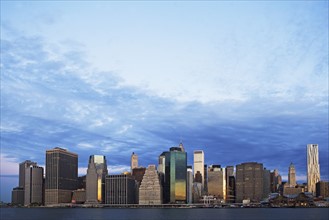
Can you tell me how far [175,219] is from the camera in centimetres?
17275

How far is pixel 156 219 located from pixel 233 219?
31052 millimetres

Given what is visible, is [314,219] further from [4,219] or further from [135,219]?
[4,219]

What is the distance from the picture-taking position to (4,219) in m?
175

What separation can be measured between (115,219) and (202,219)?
32.9 metres

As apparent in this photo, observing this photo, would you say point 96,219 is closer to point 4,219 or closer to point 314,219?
point 4,219

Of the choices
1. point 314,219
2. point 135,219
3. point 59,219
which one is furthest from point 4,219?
point 314,219

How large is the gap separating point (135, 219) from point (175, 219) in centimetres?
1556

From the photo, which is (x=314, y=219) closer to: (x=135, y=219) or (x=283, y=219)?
(x=283, y=219)

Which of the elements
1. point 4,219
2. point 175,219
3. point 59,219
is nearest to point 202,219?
point 175,219

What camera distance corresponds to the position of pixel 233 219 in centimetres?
17625

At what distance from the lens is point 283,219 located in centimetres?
17162

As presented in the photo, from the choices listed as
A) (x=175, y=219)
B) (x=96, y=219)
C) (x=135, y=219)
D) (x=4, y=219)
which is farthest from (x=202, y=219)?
(x=4, y=219)

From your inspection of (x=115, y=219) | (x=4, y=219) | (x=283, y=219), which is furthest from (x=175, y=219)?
(x=4, y=219)

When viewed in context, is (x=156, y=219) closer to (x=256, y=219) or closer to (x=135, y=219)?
(x=135, y=219)
